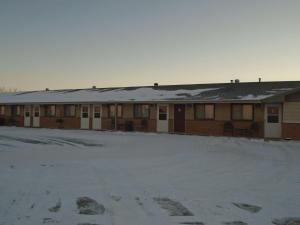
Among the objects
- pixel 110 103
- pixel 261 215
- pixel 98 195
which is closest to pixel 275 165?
pixel 261 215

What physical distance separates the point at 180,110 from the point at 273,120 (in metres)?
6.35

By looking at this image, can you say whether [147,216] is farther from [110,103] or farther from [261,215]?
[110,103]

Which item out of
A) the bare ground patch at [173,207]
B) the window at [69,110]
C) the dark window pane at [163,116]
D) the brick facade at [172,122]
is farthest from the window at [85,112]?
the bare ground patch at [173,207]

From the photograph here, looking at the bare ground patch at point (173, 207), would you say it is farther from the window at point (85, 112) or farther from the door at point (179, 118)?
the window at point (85, 112)

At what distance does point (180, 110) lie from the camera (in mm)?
25250

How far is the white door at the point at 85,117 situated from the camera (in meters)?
29.1

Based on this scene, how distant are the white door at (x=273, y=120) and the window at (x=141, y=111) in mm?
8492

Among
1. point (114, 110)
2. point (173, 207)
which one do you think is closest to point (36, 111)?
point (114, 110)

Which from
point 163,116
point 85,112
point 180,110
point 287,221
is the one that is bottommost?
point 287,221

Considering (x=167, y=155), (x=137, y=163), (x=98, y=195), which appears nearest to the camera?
(x=98, y=195)

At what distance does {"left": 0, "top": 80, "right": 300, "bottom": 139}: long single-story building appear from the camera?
70.9 ft

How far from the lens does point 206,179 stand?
377 inches

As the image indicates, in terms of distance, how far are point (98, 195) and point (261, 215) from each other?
3.30 m

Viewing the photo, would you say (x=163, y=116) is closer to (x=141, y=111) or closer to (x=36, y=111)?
(x=141, y=111)
